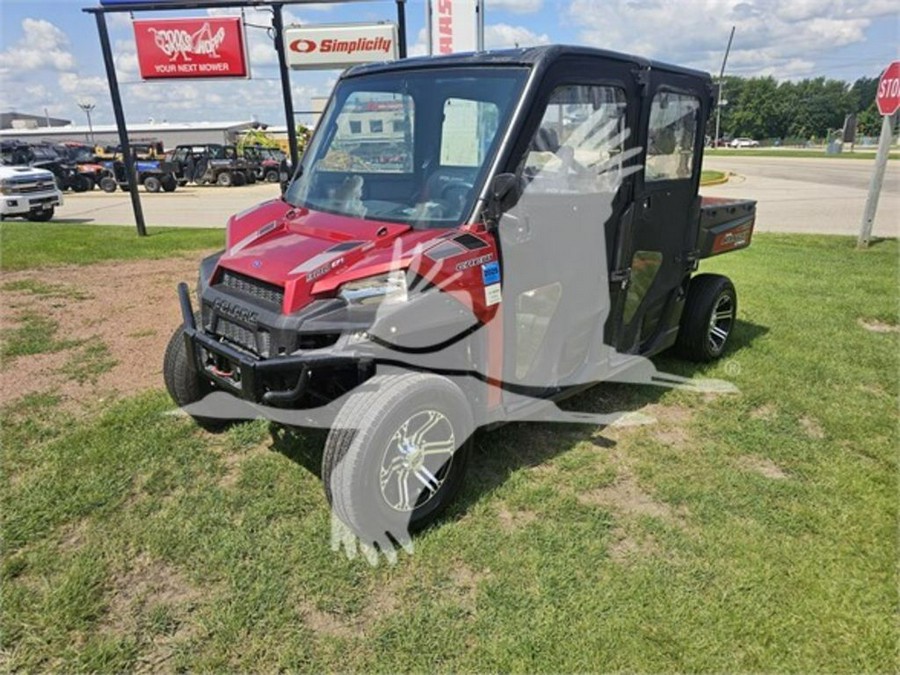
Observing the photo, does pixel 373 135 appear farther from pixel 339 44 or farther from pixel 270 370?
pixel 339 44

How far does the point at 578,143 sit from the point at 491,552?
216 centimetres

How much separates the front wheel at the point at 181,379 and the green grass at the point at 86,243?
626 centimetres

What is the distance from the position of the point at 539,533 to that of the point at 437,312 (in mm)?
1167

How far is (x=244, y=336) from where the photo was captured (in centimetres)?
295

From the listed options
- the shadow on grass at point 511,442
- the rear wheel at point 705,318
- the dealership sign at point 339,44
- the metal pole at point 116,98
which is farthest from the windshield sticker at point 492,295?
the metal pole at point 116,98

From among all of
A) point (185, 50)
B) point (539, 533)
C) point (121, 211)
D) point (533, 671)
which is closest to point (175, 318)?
point (539, 533)

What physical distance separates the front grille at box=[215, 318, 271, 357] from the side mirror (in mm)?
1182

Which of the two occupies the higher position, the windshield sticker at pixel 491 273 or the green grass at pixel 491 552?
the windshield sticker at pixel 491 273

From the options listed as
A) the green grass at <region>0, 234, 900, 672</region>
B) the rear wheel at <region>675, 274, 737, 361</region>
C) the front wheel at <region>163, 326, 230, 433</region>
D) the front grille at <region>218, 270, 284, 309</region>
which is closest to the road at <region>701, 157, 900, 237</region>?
the rear wheel at <region>675, 274, 737, 361</region>

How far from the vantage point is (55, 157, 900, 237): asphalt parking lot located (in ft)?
42.7

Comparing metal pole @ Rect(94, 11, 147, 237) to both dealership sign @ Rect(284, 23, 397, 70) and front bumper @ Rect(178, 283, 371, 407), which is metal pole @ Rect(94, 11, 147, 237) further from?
front bumper @ Rect(178, 283, 371, 407)

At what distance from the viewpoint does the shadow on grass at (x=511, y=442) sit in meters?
3.36

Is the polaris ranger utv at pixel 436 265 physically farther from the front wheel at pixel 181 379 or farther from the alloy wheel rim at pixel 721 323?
the alloy wheel rim at pixel 721 323

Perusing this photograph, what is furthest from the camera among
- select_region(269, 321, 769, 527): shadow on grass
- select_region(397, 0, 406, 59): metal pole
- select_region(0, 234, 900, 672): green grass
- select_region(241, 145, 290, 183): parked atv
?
select_region(241, 145, 290, 183): parked atv
